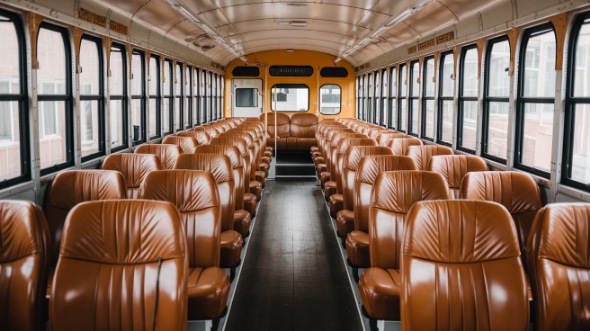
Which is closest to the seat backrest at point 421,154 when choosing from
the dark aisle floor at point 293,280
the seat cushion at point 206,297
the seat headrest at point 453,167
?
the seat headrest at point 453,167

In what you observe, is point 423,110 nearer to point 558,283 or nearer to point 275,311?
point 275,311

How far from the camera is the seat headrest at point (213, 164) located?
490 cm

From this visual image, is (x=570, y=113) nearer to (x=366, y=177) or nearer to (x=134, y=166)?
(x=366, y=177)

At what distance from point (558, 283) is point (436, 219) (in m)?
Result: 0.64

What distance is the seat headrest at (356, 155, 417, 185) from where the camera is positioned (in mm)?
4781

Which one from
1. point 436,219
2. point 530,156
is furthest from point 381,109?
point 436,219

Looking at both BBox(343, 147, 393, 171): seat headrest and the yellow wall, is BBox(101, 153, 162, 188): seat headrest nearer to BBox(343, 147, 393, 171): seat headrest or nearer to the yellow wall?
BBox(343, 147, 393, 171): seat headrest

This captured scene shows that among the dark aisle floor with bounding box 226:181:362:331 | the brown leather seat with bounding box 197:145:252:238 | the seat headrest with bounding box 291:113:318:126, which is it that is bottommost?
the dark aisle floor with bounding box 226:181:362:331

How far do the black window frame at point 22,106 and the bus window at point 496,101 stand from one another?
4.72 m

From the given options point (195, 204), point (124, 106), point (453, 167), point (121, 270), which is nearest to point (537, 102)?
point (453, 167)

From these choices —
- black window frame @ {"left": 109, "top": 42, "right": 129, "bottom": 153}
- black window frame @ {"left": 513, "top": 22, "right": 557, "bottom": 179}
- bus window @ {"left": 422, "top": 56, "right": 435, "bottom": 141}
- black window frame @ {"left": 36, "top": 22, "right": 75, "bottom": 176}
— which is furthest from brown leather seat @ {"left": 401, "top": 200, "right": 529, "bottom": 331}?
bus window @ {"left": 422, "top": 56, "right": 435, "bottom": 141}

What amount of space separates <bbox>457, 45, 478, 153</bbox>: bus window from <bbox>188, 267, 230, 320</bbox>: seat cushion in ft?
15.6

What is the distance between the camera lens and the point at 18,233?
263 centimetres

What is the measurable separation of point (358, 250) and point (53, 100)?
318 cm
